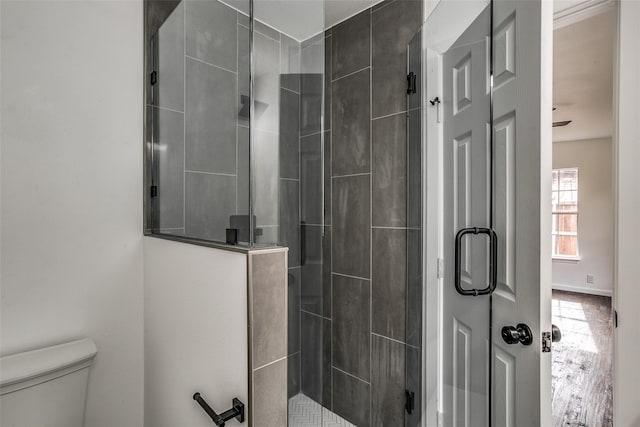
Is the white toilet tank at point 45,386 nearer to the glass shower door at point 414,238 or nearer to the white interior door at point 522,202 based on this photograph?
the glass shower door at point 414,238

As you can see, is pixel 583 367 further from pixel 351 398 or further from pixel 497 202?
pixel 497 202

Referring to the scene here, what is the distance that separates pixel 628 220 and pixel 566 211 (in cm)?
488

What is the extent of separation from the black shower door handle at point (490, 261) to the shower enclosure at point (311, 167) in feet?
1.12

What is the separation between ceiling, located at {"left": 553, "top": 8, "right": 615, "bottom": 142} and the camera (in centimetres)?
173

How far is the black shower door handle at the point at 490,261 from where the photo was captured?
965 millimetres

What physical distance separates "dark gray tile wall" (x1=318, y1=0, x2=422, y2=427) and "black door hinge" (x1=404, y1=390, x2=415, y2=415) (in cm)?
3

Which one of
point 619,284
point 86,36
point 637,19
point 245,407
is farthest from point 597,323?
point 86,36

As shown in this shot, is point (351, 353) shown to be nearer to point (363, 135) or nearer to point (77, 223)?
point (363, 135)

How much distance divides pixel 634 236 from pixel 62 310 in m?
2.24

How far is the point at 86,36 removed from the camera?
1274 mm

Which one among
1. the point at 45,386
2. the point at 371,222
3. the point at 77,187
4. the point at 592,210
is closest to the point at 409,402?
the point at 371,222

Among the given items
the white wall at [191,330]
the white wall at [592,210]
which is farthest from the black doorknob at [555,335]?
the white wall at [592,210]

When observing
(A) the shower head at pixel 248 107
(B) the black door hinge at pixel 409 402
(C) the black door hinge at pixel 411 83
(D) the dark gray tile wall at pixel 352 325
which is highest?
(C) the black door hinge at pixel 411 83

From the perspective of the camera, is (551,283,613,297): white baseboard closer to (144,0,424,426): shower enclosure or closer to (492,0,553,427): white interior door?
(144,0,424,426): shower enclosure
